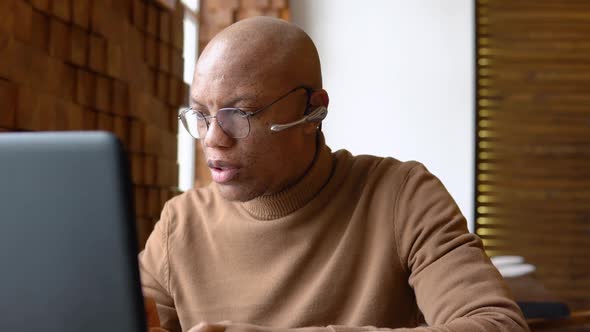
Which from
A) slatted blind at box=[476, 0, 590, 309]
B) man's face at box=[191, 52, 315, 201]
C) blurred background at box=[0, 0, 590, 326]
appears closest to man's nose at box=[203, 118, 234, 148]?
man's face at box=[191, 52, 315, 201]

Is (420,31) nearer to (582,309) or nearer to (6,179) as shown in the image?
(582,309)

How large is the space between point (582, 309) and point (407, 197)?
11.3ft

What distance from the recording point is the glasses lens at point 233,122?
4.29 ft

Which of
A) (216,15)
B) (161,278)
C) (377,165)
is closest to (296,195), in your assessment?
(377,165)

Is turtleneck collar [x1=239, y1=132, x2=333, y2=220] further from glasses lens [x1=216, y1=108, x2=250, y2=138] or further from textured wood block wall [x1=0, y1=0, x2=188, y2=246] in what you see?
textured wood block wall [x1=0, y1=0, x2=188, y2=246]

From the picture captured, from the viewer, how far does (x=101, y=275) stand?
21.7 inches

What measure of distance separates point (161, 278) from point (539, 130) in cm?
335

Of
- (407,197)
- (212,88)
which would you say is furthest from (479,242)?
(212,88)

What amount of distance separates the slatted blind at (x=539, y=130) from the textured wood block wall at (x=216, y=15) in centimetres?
124

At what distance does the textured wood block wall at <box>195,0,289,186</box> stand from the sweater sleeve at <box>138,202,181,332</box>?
7.58ft

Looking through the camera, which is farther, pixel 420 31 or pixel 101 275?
pixel 420 31

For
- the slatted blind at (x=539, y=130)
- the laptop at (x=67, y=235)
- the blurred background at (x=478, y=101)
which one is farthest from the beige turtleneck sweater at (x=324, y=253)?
the slatted blind at (x=539, y=130)

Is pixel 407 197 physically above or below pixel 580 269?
above

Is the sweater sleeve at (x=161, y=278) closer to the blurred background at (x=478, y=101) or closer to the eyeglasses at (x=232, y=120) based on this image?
the eyeglasses at (x=232, y=120)
